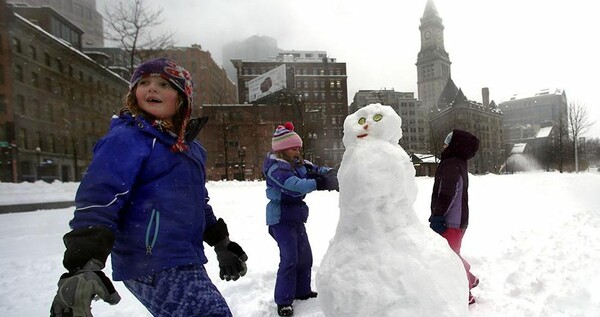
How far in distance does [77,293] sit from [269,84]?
6114 cm

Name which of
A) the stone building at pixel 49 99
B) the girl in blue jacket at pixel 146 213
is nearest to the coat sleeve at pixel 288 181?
the girl in blue jacket at pixel 146 213

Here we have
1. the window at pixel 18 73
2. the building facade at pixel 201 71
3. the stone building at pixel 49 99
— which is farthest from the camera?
the building facade at pixel 201 71

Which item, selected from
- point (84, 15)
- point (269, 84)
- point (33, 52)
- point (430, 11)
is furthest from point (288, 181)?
point (430, 11)

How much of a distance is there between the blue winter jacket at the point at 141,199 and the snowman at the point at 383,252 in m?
1.00

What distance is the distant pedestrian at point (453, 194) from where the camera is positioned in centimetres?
407

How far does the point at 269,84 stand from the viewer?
60969mm

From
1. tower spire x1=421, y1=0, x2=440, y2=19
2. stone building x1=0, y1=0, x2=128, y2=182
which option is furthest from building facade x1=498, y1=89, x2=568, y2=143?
stone building x1=0, y1=0, x2=128, y2=182

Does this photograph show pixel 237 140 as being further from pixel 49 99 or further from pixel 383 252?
pixel 383 252

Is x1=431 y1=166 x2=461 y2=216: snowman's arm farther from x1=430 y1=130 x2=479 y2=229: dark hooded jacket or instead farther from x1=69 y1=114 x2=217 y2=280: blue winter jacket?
x1=69 y1=114 x2=217 y2=280: blue winter jacket

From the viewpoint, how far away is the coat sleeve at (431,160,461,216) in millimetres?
4059

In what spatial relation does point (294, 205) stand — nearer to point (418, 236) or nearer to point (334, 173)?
point (334, 173)

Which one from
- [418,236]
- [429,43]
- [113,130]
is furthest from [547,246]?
[429,43]

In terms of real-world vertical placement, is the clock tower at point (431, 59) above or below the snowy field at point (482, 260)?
above

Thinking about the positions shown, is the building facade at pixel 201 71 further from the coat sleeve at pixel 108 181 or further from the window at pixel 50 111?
the coat sleeve at pixel 108 181
